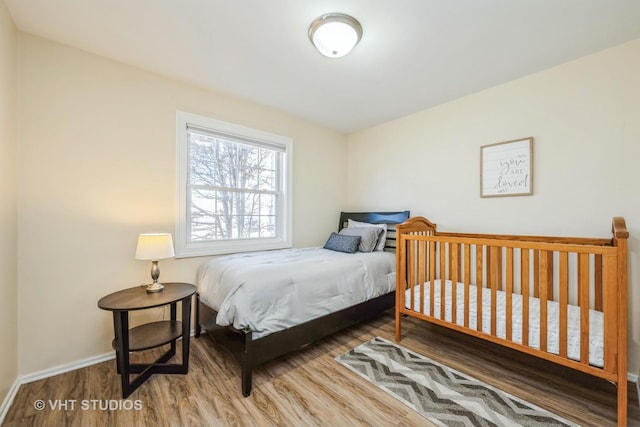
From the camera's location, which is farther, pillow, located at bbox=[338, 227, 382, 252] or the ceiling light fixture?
pillow, located at bbox=[338, 227, 382, 252]

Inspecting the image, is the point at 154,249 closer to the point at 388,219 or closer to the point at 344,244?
the point at 344,244

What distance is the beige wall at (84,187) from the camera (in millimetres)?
1850

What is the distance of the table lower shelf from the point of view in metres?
1.74

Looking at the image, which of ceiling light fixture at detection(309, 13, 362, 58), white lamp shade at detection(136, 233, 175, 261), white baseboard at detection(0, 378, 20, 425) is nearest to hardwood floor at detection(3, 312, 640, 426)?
white baseboard at detection(0, 378, 20, 425)

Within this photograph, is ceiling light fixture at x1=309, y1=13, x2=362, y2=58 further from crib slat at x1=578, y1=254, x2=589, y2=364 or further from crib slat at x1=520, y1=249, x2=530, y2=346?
crib slat at x1=578, y1=254, x2=589, y2=364

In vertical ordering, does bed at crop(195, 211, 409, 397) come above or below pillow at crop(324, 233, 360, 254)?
below

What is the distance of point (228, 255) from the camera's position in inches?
107

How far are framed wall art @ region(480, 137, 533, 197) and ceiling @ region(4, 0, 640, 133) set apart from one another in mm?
620

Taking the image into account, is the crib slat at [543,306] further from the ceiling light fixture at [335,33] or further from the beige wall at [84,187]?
the beige wall at [84,187]

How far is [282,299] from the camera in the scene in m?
1.90

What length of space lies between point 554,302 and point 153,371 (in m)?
3.13

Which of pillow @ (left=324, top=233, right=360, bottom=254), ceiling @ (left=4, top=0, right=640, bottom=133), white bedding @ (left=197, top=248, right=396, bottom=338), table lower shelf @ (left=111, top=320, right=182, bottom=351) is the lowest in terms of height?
table lower shelf @ (left=111, top=320, right=182, bottom=351)

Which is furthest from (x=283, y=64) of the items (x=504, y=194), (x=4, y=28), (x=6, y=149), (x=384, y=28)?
(x=504, y=194)

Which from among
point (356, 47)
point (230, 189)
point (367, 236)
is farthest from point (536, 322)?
point (230, 189)
